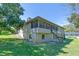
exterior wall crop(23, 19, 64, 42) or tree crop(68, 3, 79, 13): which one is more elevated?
tree crop(68, 3, 79, 13)

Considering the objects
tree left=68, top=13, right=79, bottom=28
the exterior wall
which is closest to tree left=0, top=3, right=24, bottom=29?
the exterior wall

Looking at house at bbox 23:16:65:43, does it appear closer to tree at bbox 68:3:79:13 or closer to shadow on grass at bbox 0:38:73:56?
shadow on grass at bbox 0:38:73:56

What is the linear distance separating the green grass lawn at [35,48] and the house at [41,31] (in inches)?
2.1

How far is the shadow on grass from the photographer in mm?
1936

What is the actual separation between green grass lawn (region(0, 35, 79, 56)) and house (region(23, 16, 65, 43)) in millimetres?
53

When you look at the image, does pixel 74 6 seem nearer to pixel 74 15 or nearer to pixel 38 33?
pixel 74 15

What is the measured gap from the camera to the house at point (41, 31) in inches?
76.0

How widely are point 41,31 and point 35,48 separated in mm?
159

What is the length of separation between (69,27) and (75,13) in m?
0.13

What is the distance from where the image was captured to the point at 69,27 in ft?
6.38

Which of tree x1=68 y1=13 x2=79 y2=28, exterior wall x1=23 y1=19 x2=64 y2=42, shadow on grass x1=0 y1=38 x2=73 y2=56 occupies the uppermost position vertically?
tree x1=68 y1=13 x2=79 y2=28

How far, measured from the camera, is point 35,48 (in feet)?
6.40

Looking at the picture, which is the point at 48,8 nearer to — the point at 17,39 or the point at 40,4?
the point at 40,4

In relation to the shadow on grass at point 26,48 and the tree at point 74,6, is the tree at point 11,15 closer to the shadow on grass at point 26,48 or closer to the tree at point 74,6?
the shadow on grass at point 26,48
